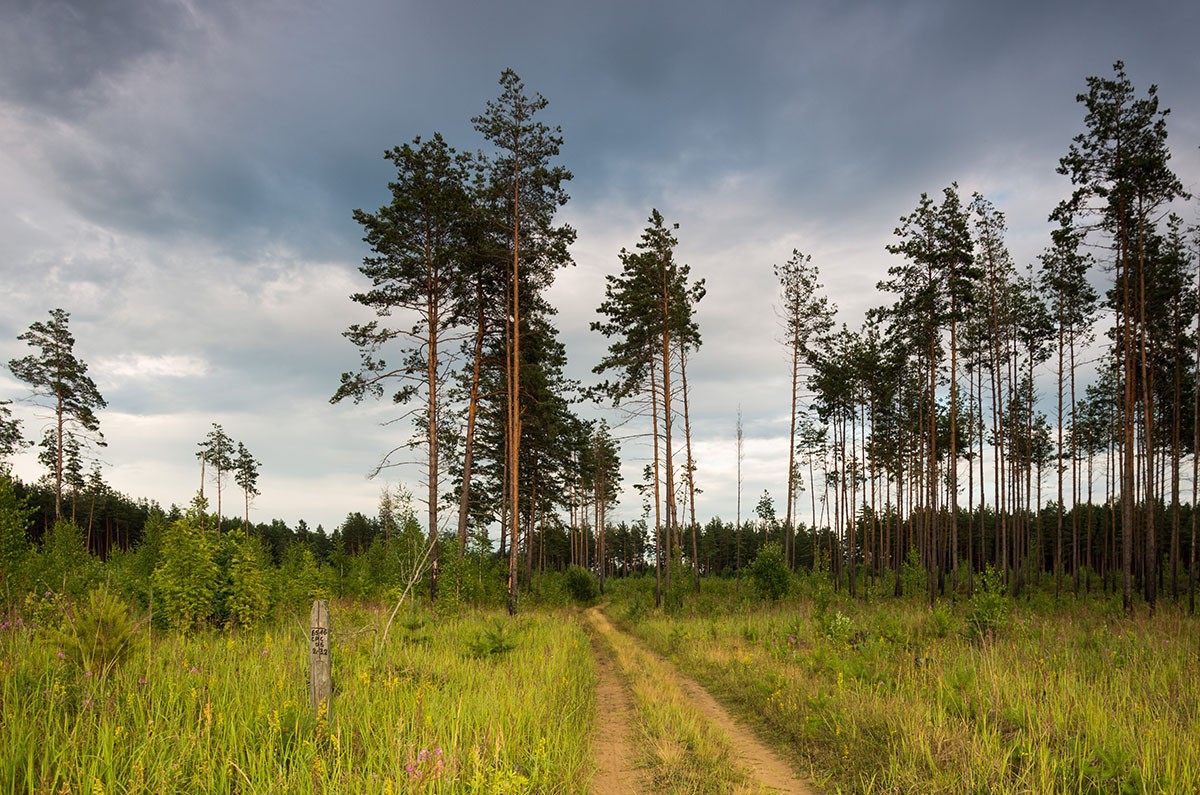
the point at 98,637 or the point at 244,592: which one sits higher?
the point at 98,637

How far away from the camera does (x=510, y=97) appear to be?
17.3 meters

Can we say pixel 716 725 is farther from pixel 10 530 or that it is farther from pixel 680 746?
pixel 10 530

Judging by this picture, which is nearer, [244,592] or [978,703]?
[978,703]

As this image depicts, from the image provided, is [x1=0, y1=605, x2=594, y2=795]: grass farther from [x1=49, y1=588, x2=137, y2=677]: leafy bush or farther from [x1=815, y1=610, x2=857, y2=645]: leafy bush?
[x1=815, y1=610, x2=857, y2=645]: leafy bush

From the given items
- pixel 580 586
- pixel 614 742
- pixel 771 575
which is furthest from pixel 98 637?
pixel 580 586

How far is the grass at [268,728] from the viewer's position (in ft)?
11.5

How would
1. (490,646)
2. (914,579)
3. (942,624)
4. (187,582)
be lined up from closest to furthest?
(490,646) → (187,582) → (942,624) → (914,579)

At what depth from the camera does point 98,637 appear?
5.17 m

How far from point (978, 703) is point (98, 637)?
906cm

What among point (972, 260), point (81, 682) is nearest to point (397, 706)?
point (81, 682)

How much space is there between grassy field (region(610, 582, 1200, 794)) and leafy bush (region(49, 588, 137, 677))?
701 centimetres

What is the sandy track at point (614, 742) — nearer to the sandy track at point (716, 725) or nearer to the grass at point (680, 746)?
the sandy track at point (716, 725)

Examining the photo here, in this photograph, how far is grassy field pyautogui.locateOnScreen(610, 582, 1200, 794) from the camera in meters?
4.53

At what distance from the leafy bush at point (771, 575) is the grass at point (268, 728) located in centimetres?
1765
